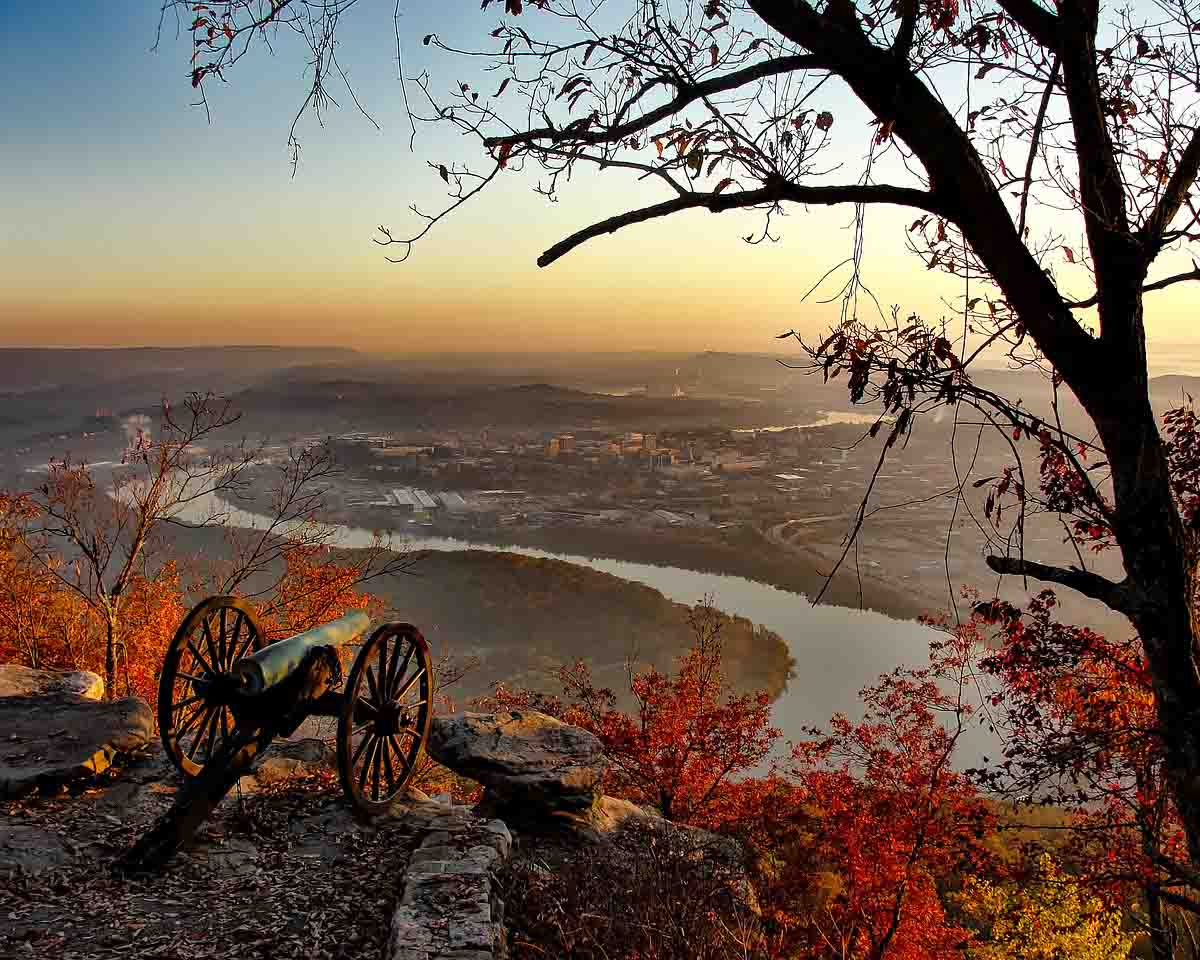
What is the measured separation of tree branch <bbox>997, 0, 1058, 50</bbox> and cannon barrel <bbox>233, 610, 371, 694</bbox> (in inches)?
227

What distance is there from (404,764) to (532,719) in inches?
115

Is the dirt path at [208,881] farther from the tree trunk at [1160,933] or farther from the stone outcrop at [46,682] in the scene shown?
the tree trunk at [1160,933]

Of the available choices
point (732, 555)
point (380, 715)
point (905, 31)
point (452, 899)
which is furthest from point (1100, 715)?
point (732, 555)

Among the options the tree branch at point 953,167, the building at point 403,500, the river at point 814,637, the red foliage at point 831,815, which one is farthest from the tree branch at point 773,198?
the building at point 403,500

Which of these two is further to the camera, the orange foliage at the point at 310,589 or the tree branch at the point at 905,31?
the orange foliage at the point at 310,589

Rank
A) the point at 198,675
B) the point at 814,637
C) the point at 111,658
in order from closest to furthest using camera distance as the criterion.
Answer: the point at 198,675 → the point at 111,658 → the point at 814,637

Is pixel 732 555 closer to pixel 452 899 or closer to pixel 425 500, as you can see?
pixel 425 500

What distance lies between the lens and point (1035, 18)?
9.99 feet

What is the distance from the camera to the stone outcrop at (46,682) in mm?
8227

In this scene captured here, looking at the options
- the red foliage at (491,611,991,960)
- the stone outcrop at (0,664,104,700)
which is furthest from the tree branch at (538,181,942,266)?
the red foliage at (491,611,991,960)

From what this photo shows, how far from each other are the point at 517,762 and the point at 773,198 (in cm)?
704

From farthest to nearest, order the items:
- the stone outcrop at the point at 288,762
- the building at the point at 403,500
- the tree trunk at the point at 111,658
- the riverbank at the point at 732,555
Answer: the building at the point at 403,500 → the riverbank at the point at 732,555 → the tree trunk at the point at 111,658 → the stone outcrop at the point at 288,762

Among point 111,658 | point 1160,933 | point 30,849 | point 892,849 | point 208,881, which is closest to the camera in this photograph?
point 208,881

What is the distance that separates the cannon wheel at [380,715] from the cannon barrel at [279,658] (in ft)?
1.32
